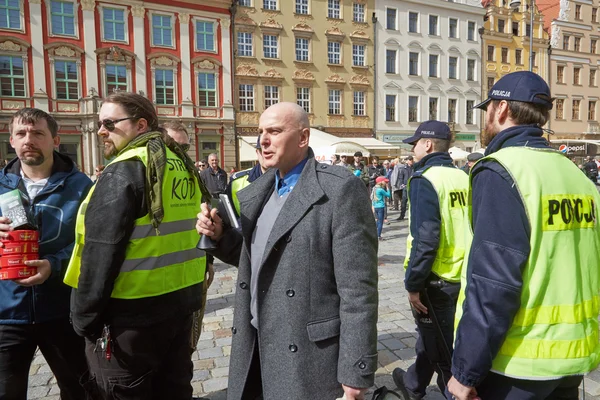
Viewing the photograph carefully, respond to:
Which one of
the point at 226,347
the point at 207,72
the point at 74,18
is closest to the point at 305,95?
the point at 207,72

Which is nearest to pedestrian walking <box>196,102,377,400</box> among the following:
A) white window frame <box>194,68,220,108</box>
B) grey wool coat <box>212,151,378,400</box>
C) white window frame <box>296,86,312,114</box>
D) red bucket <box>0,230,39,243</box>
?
grey wool coat <box>212,151,378,400</box>

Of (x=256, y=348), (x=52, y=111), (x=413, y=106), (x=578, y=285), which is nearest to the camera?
(x=578, y=285)

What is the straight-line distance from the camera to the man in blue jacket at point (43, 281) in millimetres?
2494

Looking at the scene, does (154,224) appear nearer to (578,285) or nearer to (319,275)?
(319,275)

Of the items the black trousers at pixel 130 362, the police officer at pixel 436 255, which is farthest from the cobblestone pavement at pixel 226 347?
the black trousers at pixel 130 362

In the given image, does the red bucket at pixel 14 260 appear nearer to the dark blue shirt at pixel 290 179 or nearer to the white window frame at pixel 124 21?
the dark blue shirt at pixel 290 179

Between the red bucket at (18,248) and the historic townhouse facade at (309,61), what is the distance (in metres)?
24.9

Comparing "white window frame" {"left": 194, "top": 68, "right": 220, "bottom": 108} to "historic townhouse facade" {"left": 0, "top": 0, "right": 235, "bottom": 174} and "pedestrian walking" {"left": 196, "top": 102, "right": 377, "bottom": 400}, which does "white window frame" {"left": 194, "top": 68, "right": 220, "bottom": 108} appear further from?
"pedestrian walking" {"left": 196, "top": 102, "right": 377, "bottom": 400}

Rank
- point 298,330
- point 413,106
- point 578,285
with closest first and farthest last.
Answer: point 578,285
point 298,330
point 413,106

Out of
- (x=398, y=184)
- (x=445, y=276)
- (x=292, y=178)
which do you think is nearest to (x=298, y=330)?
(x=292, y=178)

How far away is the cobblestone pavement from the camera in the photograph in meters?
3.53

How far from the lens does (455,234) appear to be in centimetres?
299

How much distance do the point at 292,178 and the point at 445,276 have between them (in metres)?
1.50

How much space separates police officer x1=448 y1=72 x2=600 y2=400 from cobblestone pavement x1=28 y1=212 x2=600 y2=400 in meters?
1.86
